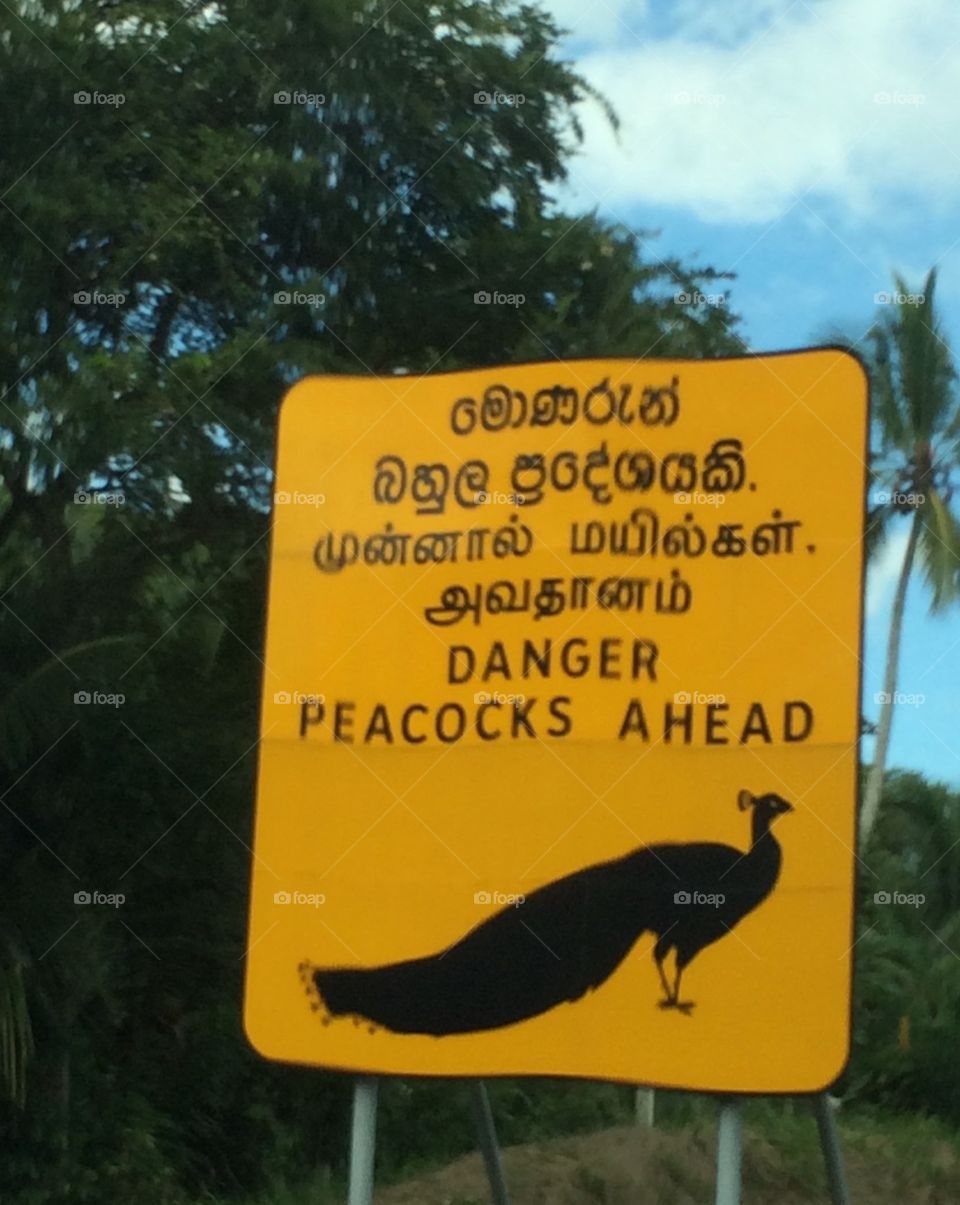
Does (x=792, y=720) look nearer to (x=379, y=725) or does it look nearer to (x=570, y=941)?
(x=570, y=941)

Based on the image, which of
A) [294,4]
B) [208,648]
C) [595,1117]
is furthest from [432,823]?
[595,1117]

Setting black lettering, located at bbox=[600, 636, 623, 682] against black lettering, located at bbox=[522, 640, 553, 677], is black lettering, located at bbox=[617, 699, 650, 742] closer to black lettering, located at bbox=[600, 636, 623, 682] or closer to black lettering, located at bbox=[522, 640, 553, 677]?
black lettering, located at bbox=[600, 636, 623, 682]

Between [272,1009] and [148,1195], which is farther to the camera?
[148,1195]

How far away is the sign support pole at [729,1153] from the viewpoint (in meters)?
3.31

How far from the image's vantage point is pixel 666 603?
12.0ft

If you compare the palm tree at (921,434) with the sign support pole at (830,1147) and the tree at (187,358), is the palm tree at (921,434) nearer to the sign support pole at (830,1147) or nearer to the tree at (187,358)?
the tree at (187,358)

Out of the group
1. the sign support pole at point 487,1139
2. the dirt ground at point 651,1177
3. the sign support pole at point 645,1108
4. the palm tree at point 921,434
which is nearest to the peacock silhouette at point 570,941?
the sign support pole at point 487,1139

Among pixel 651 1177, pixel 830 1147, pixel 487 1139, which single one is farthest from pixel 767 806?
pixel 651 1177

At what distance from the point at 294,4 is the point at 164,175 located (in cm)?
110

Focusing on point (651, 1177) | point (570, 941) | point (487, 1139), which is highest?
point (570, 941)

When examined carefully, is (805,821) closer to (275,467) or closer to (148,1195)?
(275,467)

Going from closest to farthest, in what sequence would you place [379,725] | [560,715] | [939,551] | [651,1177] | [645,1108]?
1. [560,715]
2. [379,725]
3. [651,1177]
4. [645,1108]
5. [939,551]

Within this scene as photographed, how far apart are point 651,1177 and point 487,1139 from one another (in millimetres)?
2912

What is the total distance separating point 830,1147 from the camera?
389 cm
